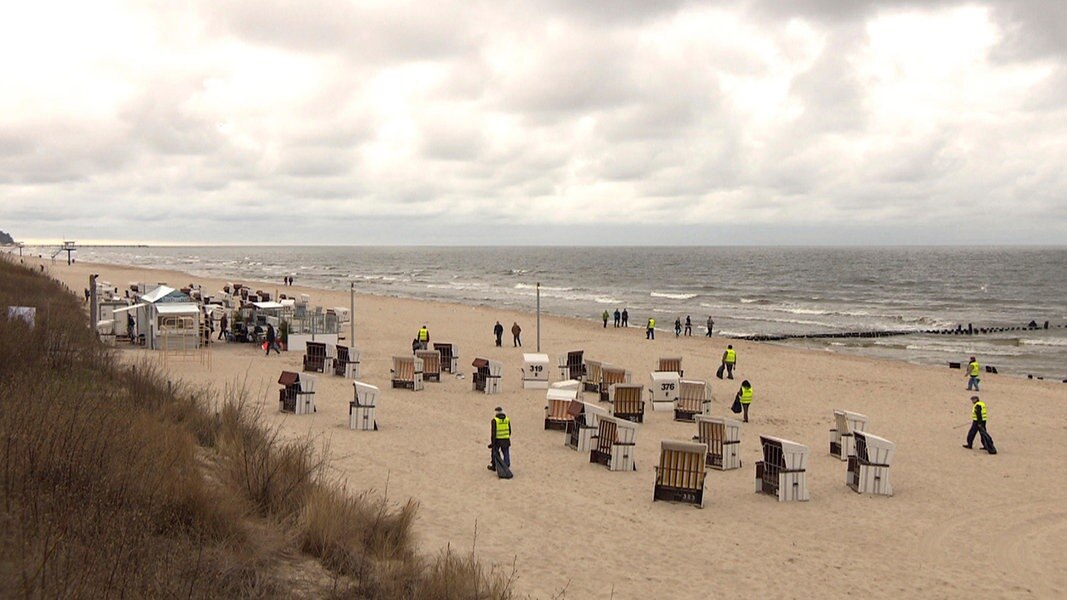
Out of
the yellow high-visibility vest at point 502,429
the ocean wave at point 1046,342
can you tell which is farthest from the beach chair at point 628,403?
the ocean wave at point 1046,342

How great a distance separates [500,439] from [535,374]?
8574 mm

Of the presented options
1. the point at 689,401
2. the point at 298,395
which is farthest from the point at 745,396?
the point at 298,395

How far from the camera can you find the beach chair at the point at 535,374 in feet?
67.7

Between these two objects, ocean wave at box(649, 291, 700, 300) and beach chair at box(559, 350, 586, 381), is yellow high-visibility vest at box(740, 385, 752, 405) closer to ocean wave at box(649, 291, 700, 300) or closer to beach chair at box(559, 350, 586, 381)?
beach chair at box(559, 350, 586, 381)

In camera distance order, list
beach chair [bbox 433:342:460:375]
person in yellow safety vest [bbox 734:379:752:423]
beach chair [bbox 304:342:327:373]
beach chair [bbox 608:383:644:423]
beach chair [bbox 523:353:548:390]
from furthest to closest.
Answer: beach chair [bbox 433:342:460:375] → beach chair [bbox 304:342:327:373] → beach chair [bbox 523:353:548:390] → person in yellow safety vest [bbox 734:379:752:423] → beach chair [bbox 608:383:644:423]

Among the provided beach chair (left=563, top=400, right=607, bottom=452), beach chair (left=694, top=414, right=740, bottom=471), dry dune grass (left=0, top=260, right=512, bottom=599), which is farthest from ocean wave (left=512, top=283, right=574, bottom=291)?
dry dune grass (left=0, top=260, right=512, bottom=599)

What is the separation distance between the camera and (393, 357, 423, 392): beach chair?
65.3ft

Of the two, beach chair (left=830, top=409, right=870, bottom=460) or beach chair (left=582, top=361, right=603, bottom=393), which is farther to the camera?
beach chair (left=582, top=361, right=603, bottom=393)

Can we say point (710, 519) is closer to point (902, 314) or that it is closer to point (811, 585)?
point (811, 585)

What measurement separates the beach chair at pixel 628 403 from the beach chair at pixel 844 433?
12.6 feet

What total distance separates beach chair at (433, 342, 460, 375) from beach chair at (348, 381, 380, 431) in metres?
7.65

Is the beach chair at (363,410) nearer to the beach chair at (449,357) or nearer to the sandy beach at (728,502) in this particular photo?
the sandy beach at (728,502)

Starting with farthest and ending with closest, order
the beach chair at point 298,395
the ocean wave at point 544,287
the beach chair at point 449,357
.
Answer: the ocean wave at point 544,287 < the beach chair at point 449,357 < the beach chair at point 298,395

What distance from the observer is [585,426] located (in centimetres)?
1397
